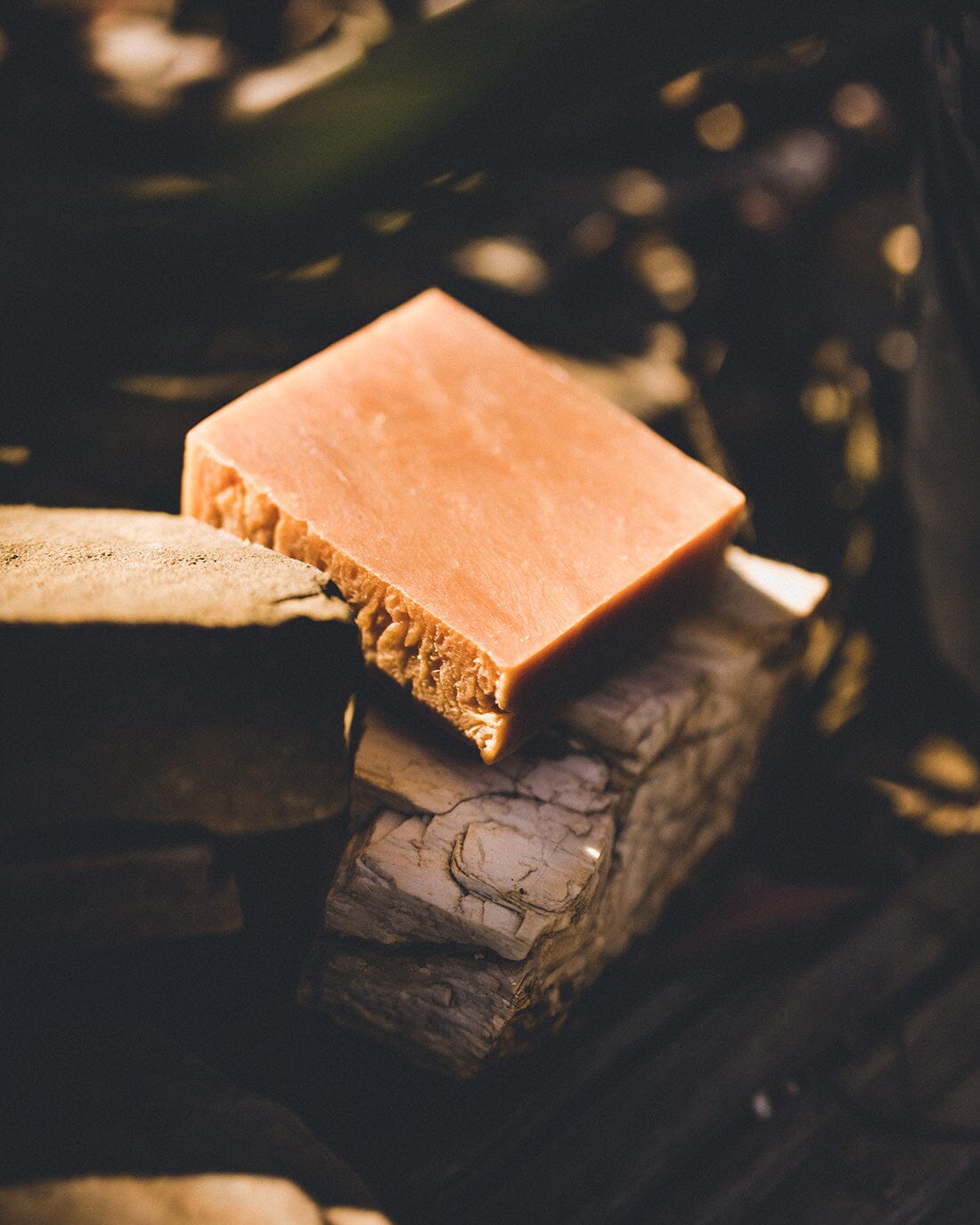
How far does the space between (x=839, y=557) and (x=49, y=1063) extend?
1842 mm

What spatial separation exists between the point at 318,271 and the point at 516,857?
1586mm

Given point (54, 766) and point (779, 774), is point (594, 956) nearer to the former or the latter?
point (779, 774)

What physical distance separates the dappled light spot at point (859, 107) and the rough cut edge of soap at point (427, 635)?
2403 mm

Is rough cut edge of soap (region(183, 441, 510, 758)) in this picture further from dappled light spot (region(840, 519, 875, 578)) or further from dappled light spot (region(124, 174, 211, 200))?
dappled light spot (region(840, 519, 875, 578))

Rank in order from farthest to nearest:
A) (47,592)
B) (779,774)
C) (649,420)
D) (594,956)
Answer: (649,420)
(779,774)
(594,956)
(47,592)

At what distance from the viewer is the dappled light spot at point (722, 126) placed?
112 inches

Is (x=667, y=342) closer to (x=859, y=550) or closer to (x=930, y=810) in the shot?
(x=859, y=550)

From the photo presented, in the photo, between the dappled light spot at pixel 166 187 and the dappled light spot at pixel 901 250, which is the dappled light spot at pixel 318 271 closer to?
the dappled light spot at pixel 166 187

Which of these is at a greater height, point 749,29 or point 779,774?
point 749,29

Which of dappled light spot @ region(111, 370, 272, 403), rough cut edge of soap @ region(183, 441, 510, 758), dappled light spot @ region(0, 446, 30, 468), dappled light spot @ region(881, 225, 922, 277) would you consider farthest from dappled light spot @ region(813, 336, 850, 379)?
dappled light spot @ region(0, 446, 30, 468)

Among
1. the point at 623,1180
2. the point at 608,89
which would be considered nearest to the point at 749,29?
the point at 608,89

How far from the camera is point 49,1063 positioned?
41.0 inches

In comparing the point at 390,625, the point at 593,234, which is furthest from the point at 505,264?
the point at 390,625

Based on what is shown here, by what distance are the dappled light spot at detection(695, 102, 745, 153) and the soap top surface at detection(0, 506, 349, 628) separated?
242 cm
